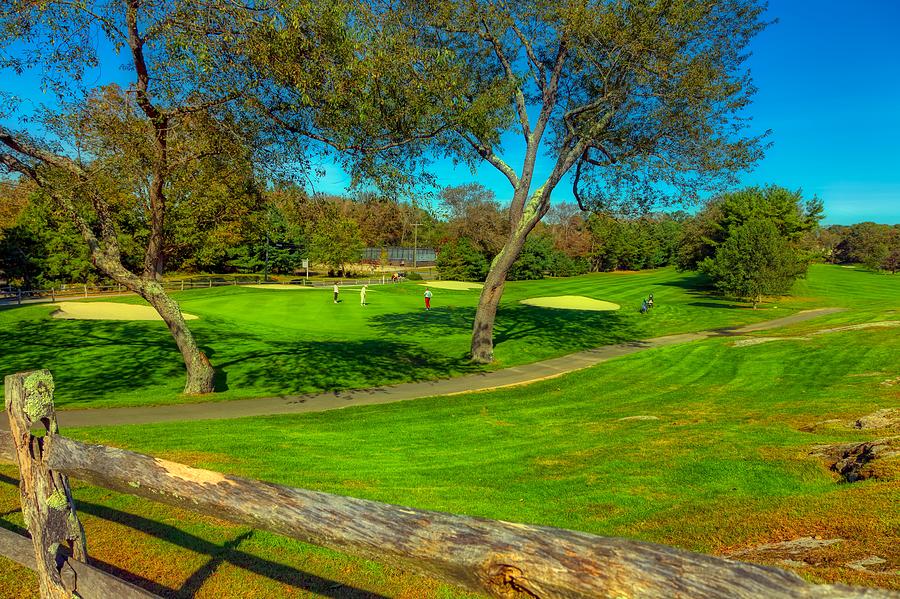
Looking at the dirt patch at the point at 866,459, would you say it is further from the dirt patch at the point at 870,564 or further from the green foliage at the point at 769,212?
the green foliage at the point at 769,212

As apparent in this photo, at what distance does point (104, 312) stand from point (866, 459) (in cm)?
3778

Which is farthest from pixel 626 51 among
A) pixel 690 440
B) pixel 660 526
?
pixel 660 526

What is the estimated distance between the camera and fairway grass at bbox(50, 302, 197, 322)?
1158 inches

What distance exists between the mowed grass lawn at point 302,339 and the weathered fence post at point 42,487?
1304cm

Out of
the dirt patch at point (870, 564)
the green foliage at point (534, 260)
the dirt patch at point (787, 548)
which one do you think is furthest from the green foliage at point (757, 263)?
the dirt patch at point (870, 564)

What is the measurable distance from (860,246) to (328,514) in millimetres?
143998

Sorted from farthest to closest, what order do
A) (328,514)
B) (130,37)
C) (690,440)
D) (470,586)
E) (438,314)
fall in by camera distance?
(438,314), (130,37), (690,440), (328,514), (470,586)

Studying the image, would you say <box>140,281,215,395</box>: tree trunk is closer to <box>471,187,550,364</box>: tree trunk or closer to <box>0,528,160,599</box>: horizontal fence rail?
<box>471,187,550,364</box>: tree trunk

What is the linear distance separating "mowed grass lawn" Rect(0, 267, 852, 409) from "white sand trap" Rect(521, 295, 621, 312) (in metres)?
1.86

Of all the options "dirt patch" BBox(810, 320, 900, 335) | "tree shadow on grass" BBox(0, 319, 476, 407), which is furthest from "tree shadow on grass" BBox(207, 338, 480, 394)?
"dirt patch" BBox(810, 320, 900, 335)

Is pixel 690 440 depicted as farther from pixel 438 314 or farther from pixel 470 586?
pixel 438 314

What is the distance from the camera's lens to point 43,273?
51.5m

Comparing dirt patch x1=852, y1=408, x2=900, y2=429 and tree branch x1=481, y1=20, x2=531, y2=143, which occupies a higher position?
tree branch x1=481, y1=20, x2=531, y2=143

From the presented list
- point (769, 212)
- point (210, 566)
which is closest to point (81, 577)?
point (210, 566)
